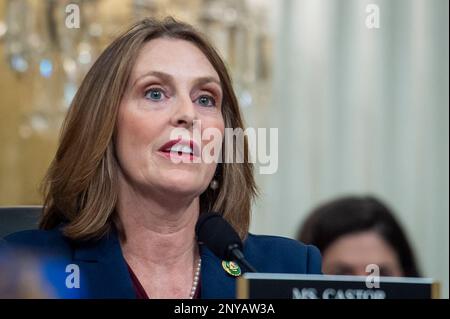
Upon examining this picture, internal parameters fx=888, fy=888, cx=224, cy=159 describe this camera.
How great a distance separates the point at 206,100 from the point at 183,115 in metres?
0.12

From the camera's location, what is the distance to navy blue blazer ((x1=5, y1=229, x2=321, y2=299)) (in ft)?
4.76

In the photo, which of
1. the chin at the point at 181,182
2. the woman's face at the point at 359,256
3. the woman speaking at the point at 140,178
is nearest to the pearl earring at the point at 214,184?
the woman speaking at the point at 140,178

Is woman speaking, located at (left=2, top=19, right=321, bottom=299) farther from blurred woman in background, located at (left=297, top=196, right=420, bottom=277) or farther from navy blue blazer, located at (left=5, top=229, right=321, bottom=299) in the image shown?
blurred woman in background, located at (left=297, top=196, right=420, bottom=277)

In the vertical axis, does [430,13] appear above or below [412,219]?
above

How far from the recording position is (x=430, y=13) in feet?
11.1

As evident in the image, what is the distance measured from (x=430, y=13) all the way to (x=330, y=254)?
5.18ft

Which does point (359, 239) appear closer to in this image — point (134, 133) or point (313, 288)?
point (134, 133)

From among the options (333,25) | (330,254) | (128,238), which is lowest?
(330,254)

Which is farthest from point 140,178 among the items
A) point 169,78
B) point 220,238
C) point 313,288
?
point 313,288

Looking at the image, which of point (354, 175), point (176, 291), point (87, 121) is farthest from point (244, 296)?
point (354, 175)

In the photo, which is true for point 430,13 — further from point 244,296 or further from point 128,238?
point 244,296

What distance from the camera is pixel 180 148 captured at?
147cm

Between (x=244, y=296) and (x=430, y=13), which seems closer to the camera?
(x=244, y=296)

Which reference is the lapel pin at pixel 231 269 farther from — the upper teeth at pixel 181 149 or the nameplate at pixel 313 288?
the nameplate at pixel 313 288
